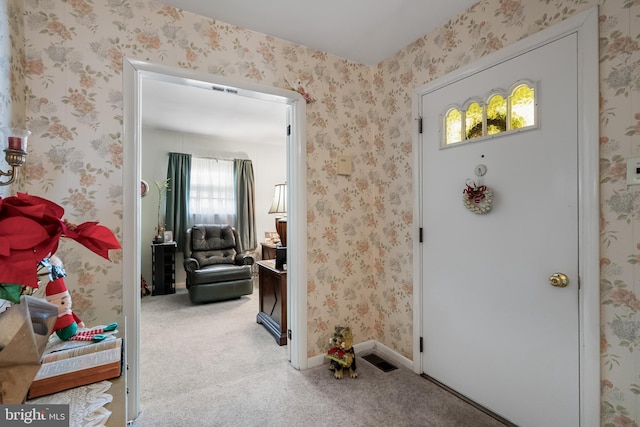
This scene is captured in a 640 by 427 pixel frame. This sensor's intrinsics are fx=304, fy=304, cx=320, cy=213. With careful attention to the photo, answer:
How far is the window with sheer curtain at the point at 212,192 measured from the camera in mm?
5043

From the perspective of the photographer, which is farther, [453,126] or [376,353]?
[376,353]

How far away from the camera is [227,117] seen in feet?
13.5

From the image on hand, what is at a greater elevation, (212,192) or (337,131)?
(337,131)

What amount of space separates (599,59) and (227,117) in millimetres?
3780

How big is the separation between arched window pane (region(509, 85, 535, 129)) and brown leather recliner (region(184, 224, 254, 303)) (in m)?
3.57

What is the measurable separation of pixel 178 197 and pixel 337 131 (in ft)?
11.2

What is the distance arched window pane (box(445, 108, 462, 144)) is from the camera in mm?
1983

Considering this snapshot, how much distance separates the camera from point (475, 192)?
5.97 ft

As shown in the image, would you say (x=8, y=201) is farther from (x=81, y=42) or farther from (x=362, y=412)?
(x=362, y=412)

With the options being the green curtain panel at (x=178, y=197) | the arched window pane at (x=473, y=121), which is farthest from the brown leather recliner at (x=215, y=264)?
the arched window pane at (x=473, y=121)

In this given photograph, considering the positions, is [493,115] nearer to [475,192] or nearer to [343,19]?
[475,192]

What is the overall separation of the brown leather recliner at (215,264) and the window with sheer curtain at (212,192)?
373mm

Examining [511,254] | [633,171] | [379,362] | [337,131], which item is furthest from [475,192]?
[379,362]
